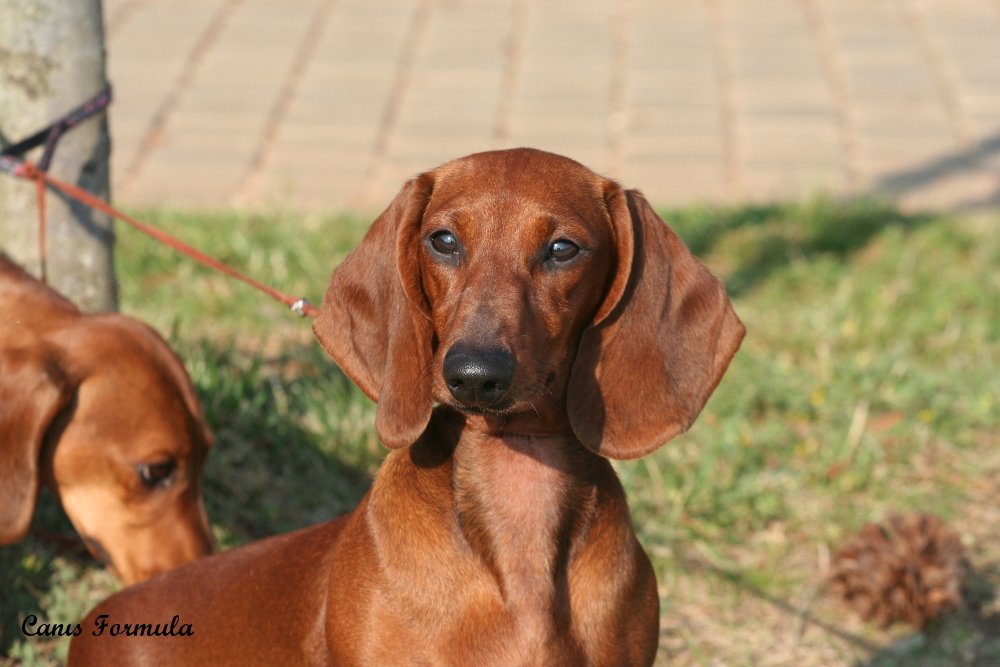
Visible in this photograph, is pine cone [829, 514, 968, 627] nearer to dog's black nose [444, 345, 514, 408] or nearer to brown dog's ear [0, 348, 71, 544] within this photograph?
dog's black nose [444, 345, 514, 408]

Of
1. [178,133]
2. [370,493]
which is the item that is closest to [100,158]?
[370,493]

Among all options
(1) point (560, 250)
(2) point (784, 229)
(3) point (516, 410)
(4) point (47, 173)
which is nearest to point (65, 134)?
(4) point (47, 173)

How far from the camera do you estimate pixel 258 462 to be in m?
4.95

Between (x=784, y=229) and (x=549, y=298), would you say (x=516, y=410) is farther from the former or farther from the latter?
(x=784, y=229)

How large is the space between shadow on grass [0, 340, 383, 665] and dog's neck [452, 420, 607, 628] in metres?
1.75

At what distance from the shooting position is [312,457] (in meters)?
5.01

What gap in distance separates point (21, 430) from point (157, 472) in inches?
15.5

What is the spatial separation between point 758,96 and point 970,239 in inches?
77.6

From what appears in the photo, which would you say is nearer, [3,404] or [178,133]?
[3,404]

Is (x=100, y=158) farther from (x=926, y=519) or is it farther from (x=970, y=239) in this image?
(x=970, y=239)

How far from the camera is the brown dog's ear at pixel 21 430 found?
356 cm

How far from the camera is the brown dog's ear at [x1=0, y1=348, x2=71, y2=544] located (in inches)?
140

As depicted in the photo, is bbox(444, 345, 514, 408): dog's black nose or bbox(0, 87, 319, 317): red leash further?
bbox(0, 87, 319, 317): red leash

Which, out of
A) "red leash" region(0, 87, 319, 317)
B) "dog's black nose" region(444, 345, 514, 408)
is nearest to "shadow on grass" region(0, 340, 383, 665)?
"red leash" region(0, 87, 319, 317)
